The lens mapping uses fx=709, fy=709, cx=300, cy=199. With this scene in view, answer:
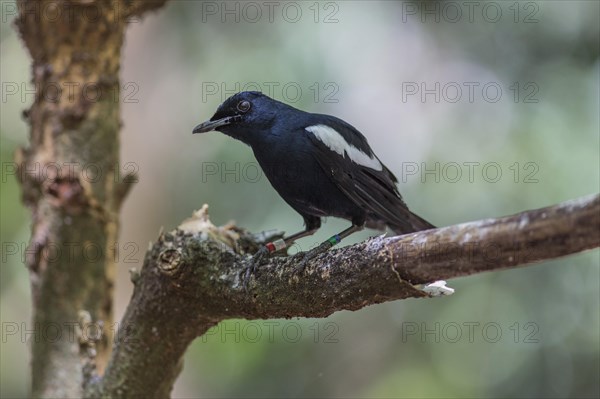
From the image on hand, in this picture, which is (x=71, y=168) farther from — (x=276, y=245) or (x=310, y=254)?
(x=310, y=254)

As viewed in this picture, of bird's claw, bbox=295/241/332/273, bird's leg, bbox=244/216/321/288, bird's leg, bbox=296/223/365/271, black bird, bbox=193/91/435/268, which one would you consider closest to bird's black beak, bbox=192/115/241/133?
black bird, bbox=193/91/435/268

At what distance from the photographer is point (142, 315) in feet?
12.0

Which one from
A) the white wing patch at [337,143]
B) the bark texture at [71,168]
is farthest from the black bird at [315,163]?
the bark texture at [71,168]

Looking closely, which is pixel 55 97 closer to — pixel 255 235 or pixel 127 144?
pixel 255 235

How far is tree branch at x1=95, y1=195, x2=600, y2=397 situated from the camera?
7.45ft

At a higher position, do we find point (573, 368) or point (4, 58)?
point (4, 58)

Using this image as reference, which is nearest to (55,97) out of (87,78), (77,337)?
(87,78)

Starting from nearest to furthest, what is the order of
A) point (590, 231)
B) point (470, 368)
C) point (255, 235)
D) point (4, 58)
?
point (590, 231) → point (255, 235) → point (470, 368) → point (4, 58)

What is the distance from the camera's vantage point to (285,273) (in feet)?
10.4

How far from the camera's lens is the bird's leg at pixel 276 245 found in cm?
334

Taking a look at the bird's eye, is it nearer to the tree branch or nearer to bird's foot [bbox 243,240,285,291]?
the tree branch

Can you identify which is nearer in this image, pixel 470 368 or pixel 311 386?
pixel 470 368

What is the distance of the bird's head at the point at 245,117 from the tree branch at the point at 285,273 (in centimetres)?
65

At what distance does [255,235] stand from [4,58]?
535 centimetres
